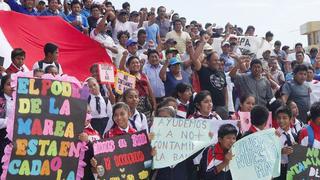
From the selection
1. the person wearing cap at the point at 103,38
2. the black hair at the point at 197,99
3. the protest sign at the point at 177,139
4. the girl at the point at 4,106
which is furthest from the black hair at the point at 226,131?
the person wearing cap at the point at 103,38

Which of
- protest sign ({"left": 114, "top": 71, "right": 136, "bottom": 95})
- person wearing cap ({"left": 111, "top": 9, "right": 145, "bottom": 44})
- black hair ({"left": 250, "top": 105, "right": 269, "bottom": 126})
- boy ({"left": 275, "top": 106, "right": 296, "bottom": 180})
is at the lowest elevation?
boy ({"left": 275, "top": 106, "right": 296, "bottom": 180})

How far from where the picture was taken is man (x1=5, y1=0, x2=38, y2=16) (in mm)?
12125

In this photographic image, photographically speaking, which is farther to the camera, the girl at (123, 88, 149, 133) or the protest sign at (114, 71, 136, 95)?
the protest sign at (114, 71, 136, 95)

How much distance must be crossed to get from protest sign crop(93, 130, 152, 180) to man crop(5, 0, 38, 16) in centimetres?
677

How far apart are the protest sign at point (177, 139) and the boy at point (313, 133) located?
3.75ft

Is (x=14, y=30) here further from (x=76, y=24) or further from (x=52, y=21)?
(x=76, y=24)

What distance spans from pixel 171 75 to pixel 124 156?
3.71 m

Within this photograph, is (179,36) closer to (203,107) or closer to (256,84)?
(256,84)

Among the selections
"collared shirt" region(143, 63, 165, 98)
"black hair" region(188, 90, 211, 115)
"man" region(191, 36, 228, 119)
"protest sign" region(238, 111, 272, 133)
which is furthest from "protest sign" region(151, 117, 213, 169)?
"collared shirt" region(143, 63, 165, 98)

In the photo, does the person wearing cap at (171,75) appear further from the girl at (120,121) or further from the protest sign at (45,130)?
the protest sign at (45,130)

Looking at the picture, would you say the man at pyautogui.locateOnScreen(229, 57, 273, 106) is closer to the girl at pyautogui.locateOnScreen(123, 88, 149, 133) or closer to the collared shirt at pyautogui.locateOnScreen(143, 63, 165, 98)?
the collared shirt at pyautogui.locateOnScreen(143, 63, 165, 98)

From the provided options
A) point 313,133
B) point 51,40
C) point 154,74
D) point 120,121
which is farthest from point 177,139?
point 51,40

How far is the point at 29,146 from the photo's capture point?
221 inches

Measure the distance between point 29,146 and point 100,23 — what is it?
643 centimetres
